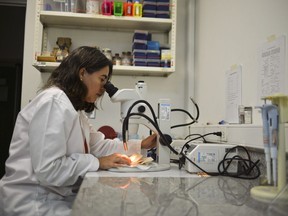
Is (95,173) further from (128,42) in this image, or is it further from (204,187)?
(128,42)

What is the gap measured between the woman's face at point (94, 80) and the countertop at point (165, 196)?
0.43 m

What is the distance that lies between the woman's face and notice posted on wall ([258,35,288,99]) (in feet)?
2.42

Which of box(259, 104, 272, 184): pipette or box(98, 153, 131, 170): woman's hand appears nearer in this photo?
box(259, 104, 272, 184): pipette

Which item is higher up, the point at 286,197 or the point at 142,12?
the point at 142,12

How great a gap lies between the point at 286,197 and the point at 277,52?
70 cm

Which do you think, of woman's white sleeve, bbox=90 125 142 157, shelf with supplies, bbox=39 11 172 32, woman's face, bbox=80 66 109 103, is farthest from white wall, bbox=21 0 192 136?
woman's face, bbox=80 66 109 103

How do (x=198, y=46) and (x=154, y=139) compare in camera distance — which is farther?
(x=198, y=46)

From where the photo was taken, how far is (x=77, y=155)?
1.11 metres

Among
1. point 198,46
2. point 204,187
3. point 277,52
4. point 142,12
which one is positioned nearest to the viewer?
point 204,187

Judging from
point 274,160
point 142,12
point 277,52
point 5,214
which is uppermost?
point 142,12

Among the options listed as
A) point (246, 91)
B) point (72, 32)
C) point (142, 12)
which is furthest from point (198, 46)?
point (72, 32)

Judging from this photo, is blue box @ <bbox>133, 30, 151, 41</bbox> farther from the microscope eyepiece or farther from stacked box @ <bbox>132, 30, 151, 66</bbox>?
the microscope eyepiece

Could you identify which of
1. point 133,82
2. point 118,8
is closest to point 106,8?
point 118,8

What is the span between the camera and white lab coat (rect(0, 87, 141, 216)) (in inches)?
39.8
